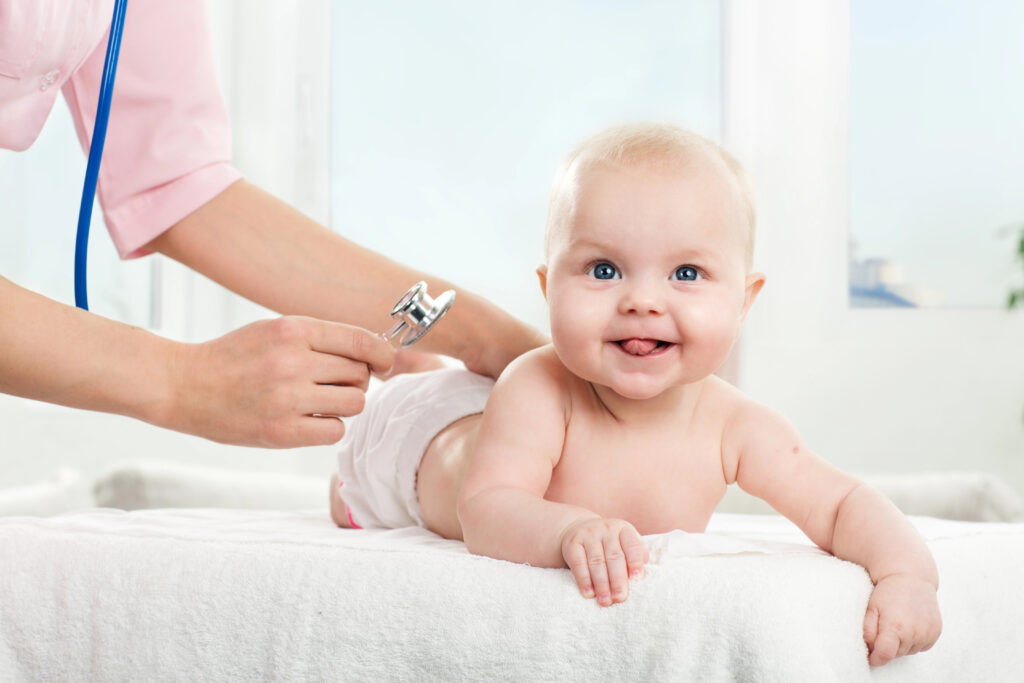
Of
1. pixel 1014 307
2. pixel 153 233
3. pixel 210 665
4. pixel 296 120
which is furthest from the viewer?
pixel 296 120

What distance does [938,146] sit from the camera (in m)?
2.34

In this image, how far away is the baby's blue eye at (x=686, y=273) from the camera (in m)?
0.78

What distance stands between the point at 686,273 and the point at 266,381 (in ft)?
1.19

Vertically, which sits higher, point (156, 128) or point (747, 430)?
point (156, 128)

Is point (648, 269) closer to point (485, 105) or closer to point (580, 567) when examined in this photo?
point (580, 567)

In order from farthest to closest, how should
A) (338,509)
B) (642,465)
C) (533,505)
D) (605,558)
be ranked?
(338,509) → (642,465) → (533,505) → (605,558)

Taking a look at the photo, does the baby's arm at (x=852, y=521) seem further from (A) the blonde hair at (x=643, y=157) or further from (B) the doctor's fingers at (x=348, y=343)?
(B) the doctor's fingers at (x=348, y=343)

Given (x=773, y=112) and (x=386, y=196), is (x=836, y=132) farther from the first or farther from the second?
(x=386, y=196)

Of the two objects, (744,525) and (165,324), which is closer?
(744,525)

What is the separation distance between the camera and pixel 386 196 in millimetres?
2510

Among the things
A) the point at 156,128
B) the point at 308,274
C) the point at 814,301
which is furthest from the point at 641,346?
the point at 814,301

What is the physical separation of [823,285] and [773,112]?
18.1 inches

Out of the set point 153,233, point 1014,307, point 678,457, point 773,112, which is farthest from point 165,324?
point 1014,307

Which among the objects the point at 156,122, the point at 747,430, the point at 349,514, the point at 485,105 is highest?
the point at 485,105
